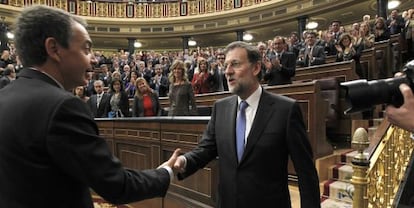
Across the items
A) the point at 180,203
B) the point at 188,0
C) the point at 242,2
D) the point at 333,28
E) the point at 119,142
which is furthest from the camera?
the point at 188,0

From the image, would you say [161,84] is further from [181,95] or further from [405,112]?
[405,112]

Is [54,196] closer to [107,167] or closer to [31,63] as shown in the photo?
[107,167]

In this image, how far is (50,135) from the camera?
2.99ft

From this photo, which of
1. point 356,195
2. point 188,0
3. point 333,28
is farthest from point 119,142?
point 188,0

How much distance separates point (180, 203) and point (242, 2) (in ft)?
38.4

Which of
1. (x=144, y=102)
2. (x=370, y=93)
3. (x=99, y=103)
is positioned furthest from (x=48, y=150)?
(x=99, y=103)

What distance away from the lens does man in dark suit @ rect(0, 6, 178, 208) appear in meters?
0.92

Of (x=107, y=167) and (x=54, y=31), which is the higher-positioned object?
(x=54, y=31)

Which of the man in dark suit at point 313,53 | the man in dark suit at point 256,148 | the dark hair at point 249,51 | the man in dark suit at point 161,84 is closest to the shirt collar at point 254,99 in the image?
the man in dark suit at point 256,148

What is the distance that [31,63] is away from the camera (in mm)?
1028

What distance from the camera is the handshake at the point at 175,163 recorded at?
1.33 m

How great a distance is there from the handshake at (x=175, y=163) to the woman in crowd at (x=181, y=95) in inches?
95.6

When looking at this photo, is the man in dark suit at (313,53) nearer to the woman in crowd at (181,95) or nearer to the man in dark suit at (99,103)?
the woman in crowd at (181,95)

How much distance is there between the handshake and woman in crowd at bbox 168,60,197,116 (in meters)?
2.43
